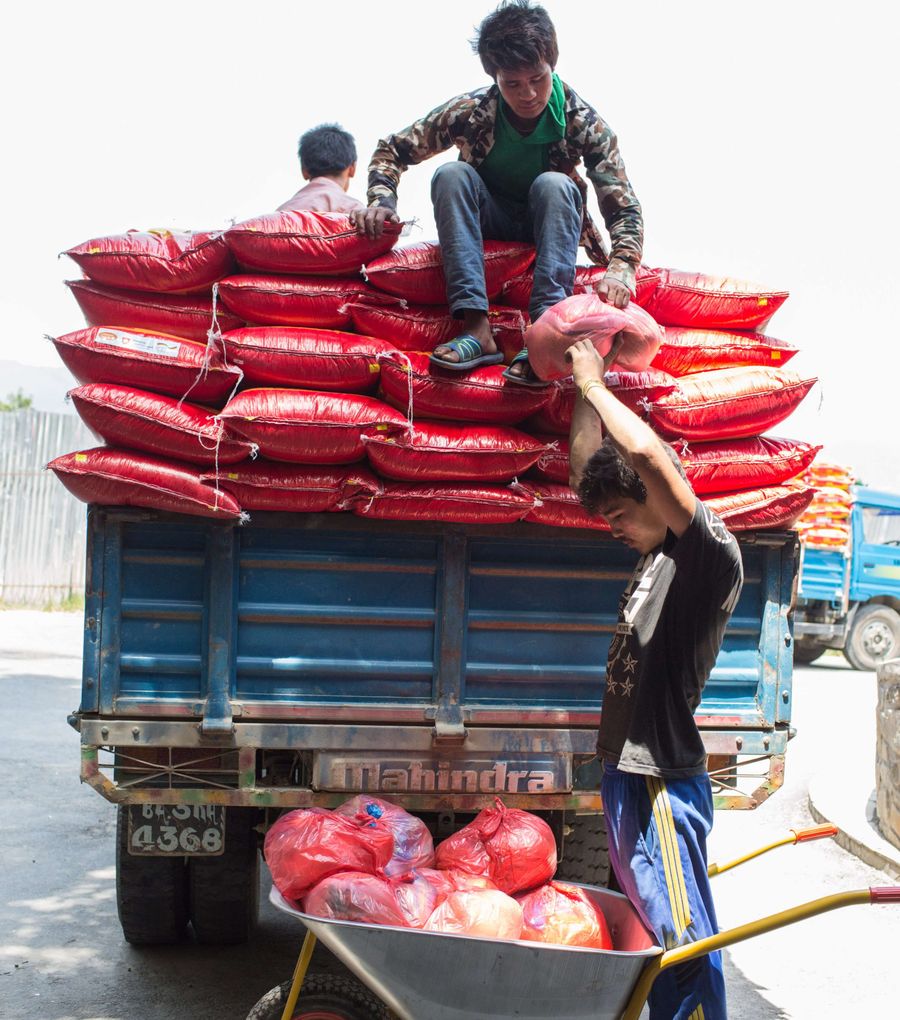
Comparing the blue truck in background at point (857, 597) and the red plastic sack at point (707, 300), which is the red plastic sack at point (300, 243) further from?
the blue truck in background at point (857, 597)

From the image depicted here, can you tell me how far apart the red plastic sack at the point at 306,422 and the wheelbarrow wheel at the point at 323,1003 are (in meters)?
1.57

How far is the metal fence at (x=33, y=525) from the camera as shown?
1608cm

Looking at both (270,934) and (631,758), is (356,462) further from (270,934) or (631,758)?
(270,934)

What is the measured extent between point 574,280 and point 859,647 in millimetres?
13333

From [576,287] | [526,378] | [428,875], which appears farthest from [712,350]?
[428,875]

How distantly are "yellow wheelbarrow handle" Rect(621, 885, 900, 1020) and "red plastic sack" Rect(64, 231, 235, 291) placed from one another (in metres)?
2.56

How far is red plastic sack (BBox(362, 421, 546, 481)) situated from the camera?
11.9 feet

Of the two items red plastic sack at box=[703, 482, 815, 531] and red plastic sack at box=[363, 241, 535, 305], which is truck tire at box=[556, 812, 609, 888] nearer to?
red plastic sack at box=[703, 482, 815, 531]

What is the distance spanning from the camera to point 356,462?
12.2 ft

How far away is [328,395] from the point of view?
12.0ft

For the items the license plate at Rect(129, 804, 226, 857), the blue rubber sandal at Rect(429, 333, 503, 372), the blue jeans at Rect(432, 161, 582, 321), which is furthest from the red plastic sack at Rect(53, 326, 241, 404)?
the license plate at Rect(129, 804, 226, 857)

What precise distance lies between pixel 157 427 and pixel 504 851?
1.70 m

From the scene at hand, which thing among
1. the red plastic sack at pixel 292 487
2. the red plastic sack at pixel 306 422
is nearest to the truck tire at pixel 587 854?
the red plastic sack at pixel 292 487

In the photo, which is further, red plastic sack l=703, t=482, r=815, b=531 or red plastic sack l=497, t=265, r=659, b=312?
red plastic sack l=497, t=265, r=659, b=312
